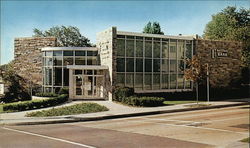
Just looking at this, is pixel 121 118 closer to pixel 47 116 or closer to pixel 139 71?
pixel 47 116

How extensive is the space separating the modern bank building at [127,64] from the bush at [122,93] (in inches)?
32.5

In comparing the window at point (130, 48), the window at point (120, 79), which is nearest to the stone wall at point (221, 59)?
→ the window at point (130, 48)

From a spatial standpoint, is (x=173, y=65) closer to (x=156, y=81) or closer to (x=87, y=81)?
(x=156, y=81)

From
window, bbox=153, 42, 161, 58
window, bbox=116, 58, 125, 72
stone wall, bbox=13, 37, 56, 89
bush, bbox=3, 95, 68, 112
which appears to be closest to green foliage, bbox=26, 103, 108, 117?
bush, bbox=3, 95, 68, 112

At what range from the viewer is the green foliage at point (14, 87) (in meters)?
33.7

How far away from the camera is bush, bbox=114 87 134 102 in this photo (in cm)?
2677

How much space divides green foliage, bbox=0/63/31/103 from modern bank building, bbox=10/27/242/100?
1609 mm

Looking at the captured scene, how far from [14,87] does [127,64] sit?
1336 centimetres

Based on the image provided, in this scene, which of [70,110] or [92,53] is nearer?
[70,110]

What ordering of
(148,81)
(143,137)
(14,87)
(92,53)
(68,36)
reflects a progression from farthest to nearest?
(68,36)
(14,87)
(92,53)
(148,81)
(143,137)

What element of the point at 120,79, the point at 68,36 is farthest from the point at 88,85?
the point at 68,36

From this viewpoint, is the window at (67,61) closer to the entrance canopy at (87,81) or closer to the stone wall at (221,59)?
the entrance canopy at (87,81)

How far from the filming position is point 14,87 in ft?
113

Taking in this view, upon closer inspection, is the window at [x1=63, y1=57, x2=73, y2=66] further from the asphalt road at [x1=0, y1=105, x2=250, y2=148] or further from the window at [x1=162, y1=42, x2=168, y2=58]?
the asphalt road at [x1=0, y1=105, x2=250, y2=148]
